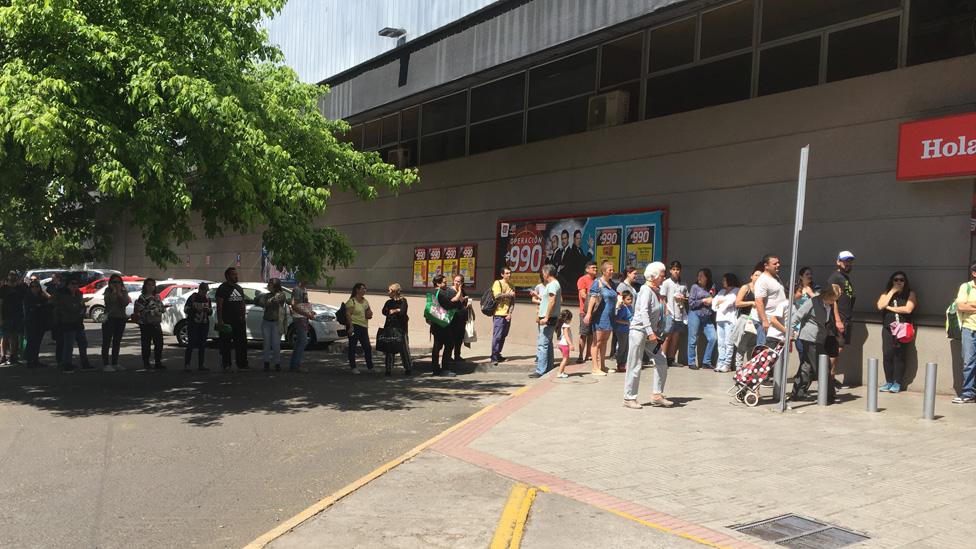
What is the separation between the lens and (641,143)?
15.3 metres

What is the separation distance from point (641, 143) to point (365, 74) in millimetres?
8202

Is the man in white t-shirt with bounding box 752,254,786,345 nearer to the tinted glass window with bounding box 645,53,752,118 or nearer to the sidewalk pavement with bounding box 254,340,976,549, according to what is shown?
the sidewalk pavement with bounding box 254,340,976,549

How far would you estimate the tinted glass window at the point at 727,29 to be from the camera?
13.8 meters

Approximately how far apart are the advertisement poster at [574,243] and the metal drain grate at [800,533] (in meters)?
9.75

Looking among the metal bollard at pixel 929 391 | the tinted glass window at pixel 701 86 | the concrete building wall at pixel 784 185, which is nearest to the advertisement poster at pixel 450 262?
the concrete building wall at pixel 784 185

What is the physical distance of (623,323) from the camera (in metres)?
Answer: 12.6

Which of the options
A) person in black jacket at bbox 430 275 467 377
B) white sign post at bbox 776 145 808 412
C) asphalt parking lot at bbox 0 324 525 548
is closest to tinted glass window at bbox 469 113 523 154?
person in black jacket at bbox 430 275 467 377

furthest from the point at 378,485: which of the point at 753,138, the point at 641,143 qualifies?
the point at 641,143

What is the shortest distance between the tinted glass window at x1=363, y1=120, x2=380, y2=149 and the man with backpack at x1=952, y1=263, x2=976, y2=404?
1757 centimetres

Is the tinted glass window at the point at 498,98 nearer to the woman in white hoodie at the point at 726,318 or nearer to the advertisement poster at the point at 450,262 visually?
the advertisement poster at the point at 450,262

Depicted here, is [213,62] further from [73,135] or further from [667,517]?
[667,517]

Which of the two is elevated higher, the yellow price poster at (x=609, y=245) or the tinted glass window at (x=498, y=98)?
the tinted glass window at (x=498, y=98)

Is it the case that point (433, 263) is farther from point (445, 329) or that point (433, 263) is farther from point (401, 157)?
point (445, 329)

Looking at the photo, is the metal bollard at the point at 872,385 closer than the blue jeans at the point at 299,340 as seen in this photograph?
Yes
